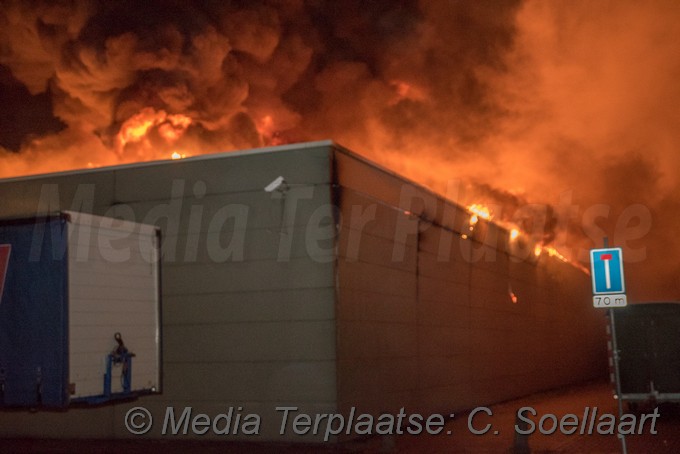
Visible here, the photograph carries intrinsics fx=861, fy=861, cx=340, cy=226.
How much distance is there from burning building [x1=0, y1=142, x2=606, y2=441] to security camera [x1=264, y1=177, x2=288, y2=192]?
18 mm

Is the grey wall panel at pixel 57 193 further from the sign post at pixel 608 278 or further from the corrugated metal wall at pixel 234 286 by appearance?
the sign post at pixel 608 278

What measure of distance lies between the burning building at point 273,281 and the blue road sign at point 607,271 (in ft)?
14.1

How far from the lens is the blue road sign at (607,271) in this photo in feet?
36.1

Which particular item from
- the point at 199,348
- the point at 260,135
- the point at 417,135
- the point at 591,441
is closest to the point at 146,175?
the point at 199,348

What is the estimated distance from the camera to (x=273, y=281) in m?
14.2

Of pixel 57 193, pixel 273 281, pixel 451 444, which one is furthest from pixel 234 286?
pixel 451 444

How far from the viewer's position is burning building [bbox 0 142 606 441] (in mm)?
13914

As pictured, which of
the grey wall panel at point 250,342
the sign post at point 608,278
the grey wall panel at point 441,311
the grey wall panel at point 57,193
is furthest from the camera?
the grey wall panel at point 57,193

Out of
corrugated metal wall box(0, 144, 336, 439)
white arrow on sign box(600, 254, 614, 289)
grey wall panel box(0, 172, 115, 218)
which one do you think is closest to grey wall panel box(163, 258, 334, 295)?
corrugated metal wall box(0, 144, 336, 439)

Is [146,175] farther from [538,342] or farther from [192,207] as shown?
[538,342]

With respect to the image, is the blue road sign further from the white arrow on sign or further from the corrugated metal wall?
the corrugated metal wall

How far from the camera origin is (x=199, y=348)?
47.9 feet

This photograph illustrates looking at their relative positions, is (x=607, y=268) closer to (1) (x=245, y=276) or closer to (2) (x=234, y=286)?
(1) (x=245, y=276)

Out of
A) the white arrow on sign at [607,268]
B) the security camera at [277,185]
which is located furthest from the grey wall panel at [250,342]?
the white arrow on sign at [607,268]
